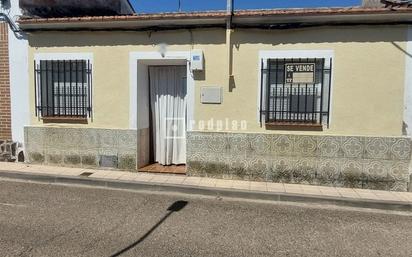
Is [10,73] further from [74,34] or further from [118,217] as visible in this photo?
[118,217]

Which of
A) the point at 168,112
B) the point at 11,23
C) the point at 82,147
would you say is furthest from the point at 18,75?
the point at 168,112

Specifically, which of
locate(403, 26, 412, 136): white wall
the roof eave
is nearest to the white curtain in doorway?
the roof eave

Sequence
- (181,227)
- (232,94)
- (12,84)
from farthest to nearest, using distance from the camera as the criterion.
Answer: (12,84) < (232,94) < (181,227)

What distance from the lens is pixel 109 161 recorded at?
7816 millimetres

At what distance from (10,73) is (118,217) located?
4.76 m

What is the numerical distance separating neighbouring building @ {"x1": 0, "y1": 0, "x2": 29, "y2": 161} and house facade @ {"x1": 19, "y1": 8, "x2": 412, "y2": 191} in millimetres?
207

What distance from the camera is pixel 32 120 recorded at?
810 centimetres

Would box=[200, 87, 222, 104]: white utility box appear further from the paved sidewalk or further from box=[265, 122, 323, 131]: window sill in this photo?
the paved sidewalk

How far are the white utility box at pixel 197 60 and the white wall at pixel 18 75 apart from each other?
3660 mm

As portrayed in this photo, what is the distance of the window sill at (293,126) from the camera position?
6.90m

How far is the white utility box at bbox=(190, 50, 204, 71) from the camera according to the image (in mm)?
7133

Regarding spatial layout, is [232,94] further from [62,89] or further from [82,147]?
[62,89]

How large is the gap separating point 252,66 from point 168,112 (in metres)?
2.20

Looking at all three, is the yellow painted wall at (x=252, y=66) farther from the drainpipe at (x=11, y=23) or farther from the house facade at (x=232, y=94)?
the drainpipe at (x=11, y=23)
